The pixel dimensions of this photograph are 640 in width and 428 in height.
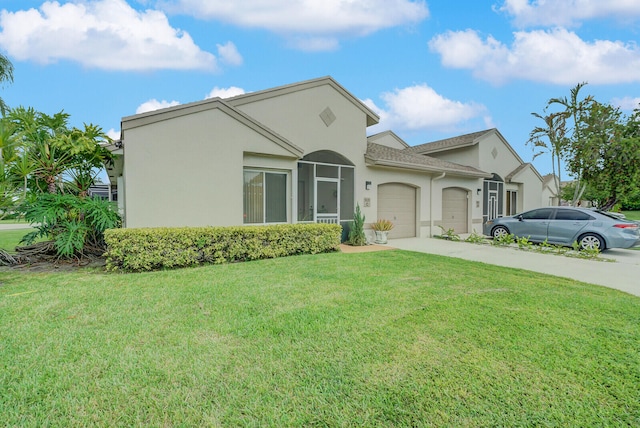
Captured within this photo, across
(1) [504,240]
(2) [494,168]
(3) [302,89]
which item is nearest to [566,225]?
(1) [504,240]

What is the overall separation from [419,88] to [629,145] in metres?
12.9

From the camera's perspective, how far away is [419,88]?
76.1ft

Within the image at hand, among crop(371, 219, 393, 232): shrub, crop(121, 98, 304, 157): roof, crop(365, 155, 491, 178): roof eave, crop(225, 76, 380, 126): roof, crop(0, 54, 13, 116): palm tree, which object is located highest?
crop(0, 54, 13, 116): palm tree

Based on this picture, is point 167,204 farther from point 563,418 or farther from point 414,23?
point 414,23

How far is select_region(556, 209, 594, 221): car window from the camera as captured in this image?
10.7 meters

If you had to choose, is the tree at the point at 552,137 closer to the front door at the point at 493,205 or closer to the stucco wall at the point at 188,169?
the front door at the point at 493,205

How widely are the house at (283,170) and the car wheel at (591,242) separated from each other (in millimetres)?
5709

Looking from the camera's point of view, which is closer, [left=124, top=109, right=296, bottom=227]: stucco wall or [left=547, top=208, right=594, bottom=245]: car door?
[left=124, top=109, right=296, bottom=227]: stucco wall

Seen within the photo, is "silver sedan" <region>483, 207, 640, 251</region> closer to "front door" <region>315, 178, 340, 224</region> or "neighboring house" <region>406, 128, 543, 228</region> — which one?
"neighboring house" <region>406, 128, 543, 228</region>

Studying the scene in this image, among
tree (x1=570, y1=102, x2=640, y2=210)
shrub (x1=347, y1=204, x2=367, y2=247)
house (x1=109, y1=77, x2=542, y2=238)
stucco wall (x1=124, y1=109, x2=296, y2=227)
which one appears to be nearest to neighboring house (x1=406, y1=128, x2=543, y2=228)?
house (x1=109, y1=77, x2=542, y2=238)

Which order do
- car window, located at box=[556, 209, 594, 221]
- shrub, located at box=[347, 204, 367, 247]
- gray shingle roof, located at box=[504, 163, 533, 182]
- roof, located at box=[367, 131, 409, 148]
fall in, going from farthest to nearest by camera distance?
roof, located at box=[367, 131, 409, 148], gray shingle roof, located at box=[504, 163, 533, 182], shrub, located at box=[347, 204, 367, 247], car window, located at box=[556, 209, 594, 221]

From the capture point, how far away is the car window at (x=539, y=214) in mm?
11781

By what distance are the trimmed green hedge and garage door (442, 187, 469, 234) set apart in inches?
347

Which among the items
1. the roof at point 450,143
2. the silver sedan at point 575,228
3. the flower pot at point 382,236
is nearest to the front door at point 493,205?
the roof at point 450,143
